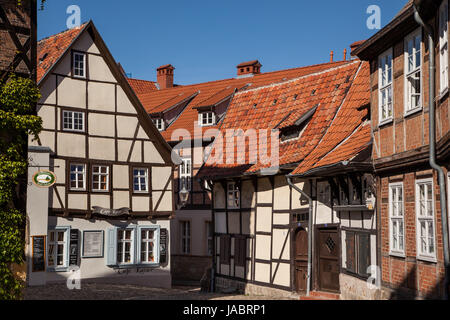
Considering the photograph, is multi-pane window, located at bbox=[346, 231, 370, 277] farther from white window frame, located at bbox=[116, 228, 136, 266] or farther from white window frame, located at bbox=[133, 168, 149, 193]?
white window frame, located at bbox=[133, 168, 149, 193]

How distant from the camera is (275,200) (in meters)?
23.5

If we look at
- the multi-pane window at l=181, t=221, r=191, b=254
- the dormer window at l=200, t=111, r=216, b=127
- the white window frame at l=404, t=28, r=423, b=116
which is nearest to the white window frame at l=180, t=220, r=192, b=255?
the multi-pane window at l=181, t=221, r=191, b=254

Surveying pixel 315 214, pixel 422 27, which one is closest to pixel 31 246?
pixel 315 214

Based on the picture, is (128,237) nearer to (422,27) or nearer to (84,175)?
(84,175)

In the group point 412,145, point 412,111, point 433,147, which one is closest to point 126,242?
point 412,145

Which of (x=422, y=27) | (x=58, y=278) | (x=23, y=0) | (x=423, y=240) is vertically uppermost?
(x=23, y=0)

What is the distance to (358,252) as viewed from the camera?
58.2ft

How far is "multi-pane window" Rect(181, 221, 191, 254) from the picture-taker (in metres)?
35.0

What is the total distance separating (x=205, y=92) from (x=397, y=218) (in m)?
25.6

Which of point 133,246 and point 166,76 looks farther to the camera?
point 166,76

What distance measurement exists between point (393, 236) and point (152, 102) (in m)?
26.7

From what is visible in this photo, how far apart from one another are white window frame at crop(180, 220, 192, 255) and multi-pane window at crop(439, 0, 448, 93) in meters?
23.9

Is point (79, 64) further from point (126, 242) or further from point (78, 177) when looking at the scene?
point (126, 242)

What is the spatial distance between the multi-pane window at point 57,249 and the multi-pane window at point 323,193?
9522 mm
